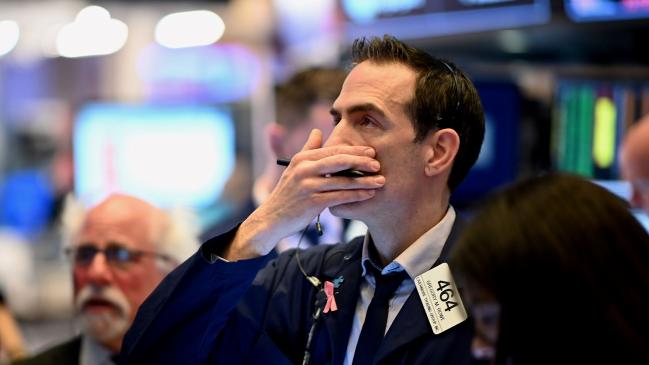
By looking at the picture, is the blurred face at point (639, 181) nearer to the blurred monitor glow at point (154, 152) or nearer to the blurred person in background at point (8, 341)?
the blurred person in background at point (8, 341)

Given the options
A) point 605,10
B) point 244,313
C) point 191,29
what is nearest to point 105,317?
point 244,313

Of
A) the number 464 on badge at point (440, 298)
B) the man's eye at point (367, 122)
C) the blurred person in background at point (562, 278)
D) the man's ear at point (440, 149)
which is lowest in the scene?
the number 464 on badge at point (440, 298)

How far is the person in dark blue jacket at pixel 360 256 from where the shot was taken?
6.19 ft

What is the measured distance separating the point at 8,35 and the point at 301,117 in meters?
6.47

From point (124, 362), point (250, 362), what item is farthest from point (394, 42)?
point (124, 362)

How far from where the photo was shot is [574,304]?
1377mm

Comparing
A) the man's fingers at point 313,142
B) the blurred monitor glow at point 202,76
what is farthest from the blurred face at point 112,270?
the blurred monitor glow at point 202,76

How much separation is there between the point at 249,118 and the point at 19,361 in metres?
5.73

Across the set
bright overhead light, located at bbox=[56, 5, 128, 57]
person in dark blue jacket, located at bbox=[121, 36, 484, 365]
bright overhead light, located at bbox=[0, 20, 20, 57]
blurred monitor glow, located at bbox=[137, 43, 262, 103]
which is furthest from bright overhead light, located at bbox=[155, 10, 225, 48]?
person in dark blue jacket, located at bbox=[121, 36, 484, 365]

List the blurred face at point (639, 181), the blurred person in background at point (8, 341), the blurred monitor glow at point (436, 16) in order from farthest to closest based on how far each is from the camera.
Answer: the blurred monitor glow at point (436, 16) → the blurred person in background at point (8, 341) → the blurred face at point (639, 181)

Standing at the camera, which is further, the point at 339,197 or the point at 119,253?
the point at 119,253

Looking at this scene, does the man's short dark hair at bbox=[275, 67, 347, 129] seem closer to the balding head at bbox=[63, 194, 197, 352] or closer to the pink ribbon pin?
the balding head at bbox=[63, 194, 197, 352]

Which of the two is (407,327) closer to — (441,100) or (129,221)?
(441,100)

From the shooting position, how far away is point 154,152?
25.4 ft
